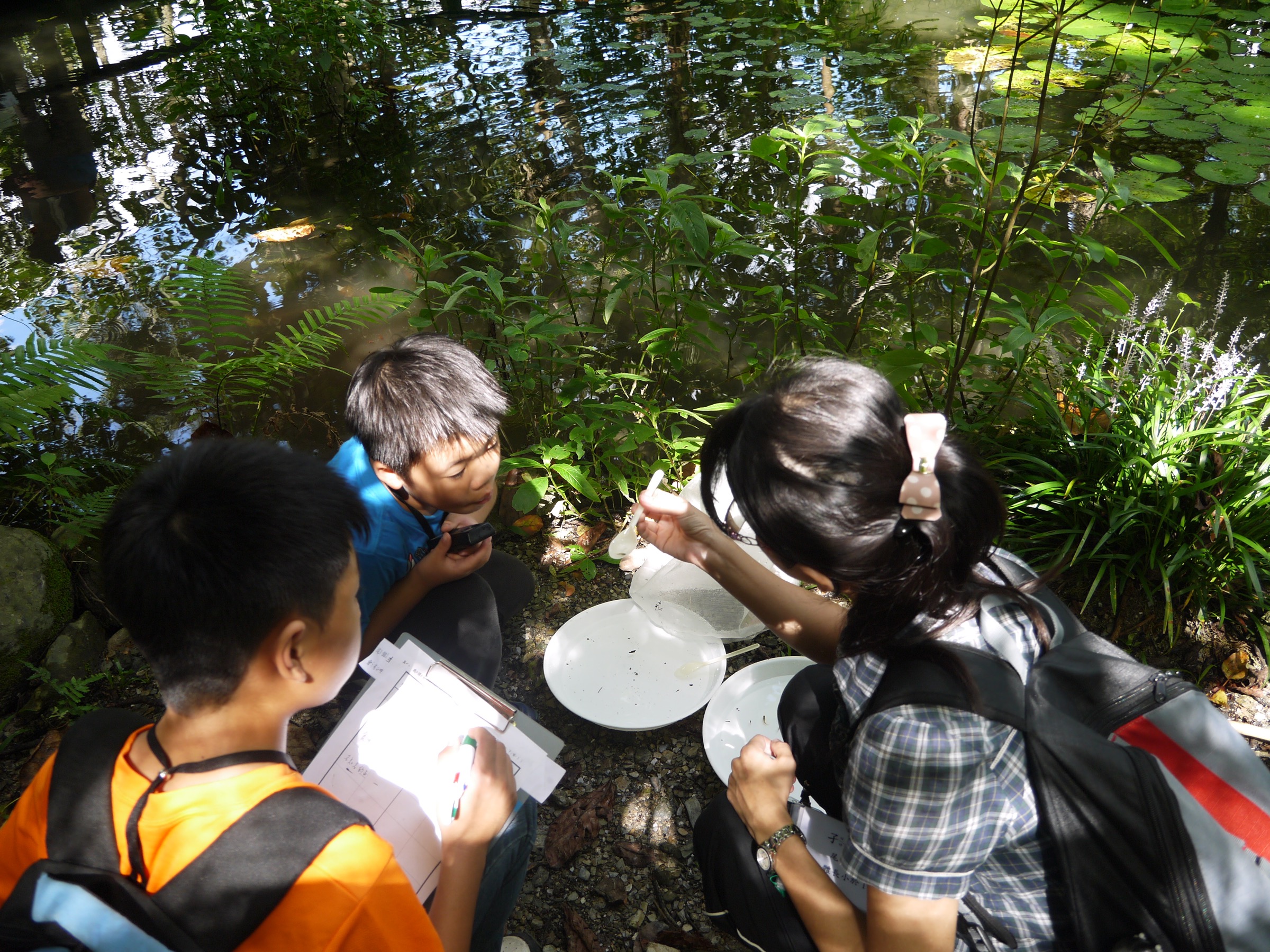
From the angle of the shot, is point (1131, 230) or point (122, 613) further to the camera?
point (1131, 230)

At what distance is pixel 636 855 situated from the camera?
1782 millimetres

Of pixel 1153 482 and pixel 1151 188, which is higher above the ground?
pixel 1151 188

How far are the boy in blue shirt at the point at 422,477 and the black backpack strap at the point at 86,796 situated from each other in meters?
0.68

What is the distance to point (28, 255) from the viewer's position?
13.9ft

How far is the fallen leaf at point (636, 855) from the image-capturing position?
177 centimetres

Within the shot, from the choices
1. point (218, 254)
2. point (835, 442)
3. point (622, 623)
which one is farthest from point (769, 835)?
point (218, 254)

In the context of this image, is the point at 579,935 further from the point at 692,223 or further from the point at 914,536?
the point at 692,223

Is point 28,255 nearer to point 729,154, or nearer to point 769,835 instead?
point 729,154

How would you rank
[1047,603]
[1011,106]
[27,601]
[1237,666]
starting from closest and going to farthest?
[1047,603] < [1237,666] < [27,601] < [1011,106]

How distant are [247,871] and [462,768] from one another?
17.5 inches

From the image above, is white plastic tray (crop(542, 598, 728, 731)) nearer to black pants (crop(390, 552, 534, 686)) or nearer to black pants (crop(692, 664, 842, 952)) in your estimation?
black pants (crop(390, 552, 534, 686))

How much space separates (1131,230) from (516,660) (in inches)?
145

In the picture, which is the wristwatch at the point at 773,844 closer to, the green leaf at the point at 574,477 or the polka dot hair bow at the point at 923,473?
the polka dot hair bow at the point at 923,473

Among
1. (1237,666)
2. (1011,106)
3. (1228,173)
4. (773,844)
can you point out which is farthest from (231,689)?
(1228,173)
